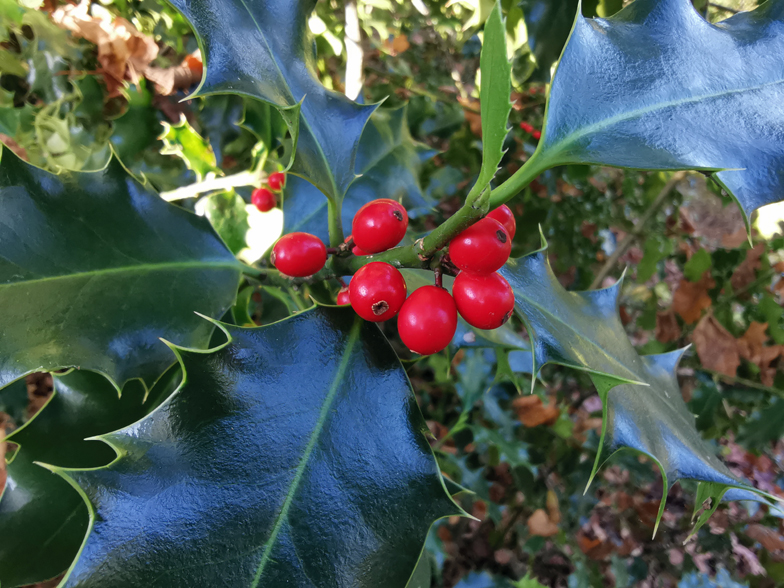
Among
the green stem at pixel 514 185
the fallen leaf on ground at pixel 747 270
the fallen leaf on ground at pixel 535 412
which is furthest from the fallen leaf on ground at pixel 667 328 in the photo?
the green stem at pixel 514 185

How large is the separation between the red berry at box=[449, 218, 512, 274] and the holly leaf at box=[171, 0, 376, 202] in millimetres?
275

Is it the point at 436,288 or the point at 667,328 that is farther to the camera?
the point at 667,328

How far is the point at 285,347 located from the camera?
2.20 feet

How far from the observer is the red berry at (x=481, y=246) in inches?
20.7

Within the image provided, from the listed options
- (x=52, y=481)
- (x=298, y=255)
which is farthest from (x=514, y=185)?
(x=52, y=481)

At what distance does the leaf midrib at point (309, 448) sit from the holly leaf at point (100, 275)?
0.94 feet

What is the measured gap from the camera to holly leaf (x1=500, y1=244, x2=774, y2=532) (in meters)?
0.69

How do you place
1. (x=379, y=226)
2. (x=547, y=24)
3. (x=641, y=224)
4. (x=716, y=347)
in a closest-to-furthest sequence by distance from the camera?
(x=379, y=226)
(x=547, y=24)
(x=716, y=347)
(x=641, y=224)

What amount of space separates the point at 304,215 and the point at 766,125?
860mm

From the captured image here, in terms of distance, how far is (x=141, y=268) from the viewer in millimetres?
789

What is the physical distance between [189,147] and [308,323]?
0.84 meters

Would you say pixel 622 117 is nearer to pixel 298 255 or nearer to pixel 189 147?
pixel 298 255

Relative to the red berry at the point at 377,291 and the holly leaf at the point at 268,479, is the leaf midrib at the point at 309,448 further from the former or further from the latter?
the red berry at the point at 377,291

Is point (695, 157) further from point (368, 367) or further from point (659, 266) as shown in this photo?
point (659, 266)
